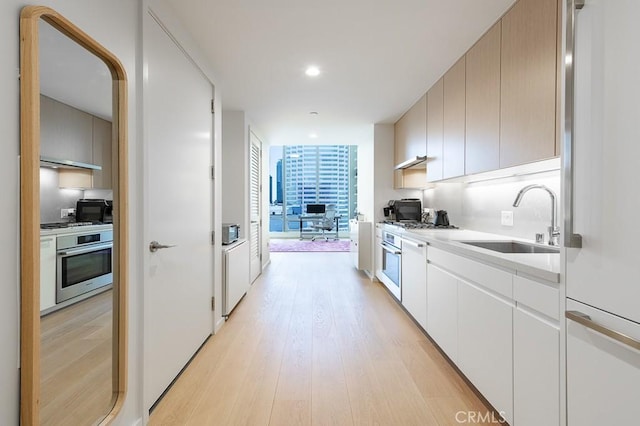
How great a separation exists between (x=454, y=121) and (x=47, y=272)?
292 cm

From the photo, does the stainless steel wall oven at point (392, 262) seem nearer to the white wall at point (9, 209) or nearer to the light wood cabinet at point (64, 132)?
the light wood cabinet at point (64, 132)

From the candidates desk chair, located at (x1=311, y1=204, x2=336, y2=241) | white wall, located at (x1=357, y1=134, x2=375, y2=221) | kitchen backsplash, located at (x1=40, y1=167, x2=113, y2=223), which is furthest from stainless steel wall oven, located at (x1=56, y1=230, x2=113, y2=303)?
desk chair, located at (x1=311, y1=204, x2=336, y2=241)

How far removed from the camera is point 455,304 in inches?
82.7

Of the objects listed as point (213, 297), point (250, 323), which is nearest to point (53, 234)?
point (213, 297)

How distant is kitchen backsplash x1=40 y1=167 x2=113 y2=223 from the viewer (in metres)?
1.08

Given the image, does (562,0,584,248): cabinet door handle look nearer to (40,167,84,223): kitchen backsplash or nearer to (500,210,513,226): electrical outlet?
(500,210,513,226): electrical outlet

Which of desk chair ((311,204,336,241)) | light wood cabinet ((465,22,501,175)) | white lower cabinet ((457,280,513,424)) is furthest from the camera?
desk chair ((311,204,336,241))

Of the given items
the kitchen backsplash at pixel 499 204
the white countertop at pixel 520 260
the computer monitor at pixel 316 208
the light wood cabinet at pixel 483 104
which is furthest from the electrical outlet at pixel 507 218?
the computer monitor at pixel 316 208

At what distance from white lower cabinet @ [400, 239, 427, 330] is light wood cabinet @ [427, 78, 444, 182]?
2.65 ft

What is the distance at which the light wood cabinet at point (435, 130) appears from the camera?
3072 mm

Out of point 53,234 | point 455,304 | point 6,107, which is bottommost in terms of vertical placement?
point 455,304

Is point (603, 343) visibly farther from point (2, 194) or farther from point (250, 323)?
point (250, 323)

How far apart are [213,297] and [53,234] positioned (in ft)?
5.76

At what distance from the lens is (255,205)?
4.98 m
